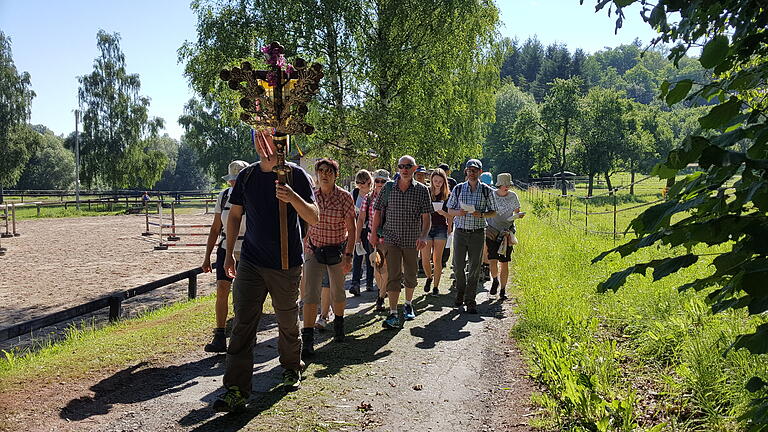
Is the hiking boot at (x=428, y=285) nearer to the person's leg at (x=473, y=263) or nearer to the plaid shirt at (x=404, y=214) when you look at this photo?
the person's leg at (x=473, y=263)

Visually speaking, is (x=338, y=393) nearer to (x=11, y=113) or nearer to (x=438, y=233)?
(x=438, y=233)

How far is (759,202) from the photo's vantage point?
1.88m

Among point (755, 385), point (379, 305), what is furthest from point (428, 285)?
point (755, 385)

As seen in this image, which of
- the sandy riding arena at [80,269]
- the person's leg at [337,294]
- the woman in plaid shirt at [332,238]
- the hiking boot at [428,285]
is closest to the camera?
the woman in plaid shirt at [332,238]

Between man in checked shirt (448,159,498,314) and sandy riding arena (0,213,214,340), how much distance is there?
6.05 metres

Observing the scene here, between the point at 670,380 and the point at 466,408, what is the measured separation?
1628 mm

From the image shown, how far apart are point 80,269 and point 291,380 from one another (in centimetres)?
1319

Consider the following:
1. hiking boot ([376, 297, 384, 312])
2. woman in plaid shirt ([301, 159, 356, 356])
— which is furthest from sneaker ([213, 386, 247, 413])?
hiking boot ([376, 297, 384, 312])

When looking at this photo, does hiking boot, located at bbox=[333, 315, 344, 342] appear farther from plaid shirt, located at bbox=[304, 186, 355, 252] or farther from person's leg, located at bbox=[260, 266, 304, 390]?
person's leg, located at bbox=[260, 266, 304, 390]

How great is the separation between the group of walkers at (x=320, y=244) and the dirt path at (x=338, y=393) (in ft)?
0.89

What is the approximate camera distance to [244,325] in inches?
190

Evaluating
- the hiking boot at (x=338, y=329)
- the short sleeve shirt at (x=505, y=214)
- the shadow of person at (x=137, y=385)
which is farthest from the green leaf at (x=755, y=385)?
the short sleeve shirt at (x=505, y=214)

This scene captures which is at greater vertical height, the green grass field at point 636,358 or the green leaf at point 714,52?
the green leaf at point 714,52

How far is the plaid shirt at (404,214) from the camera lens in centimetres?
788
